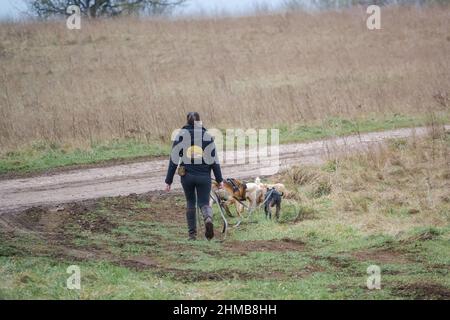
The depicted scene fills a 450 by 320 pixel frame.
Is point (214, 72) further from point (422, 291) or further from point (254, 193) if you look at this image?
point (422, 291)

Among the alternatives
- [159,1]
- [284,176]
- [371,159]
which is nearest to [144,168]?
[284,176]

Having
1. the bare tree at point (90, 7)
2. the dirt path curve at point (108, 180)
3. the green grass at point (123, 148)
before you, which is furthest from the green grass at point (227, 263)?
the bare tree at point (90, 7)

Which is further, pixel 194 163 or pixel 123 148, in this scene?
pixel 123 148

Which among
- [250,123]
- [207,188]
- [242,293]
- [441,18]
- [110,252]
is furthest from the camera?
[441,18]

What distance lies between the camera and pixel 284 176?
16328 millimetres

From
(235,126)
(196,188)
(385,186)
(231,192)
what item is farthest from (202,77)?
(196,188)

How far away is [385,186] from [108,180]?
615cm

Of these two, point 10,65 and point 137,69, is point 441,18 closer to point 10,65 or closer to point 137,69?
point 137,69

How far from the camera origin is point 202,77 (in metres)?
30.8

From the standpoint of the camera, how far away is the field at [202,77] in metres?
22.3

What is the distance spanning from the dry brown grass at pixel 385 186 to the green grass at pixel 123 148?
420 centimetres

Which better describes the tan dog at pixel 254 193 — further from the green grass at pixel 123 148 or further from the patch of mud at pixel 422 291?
the green grass at pixel 123 148
